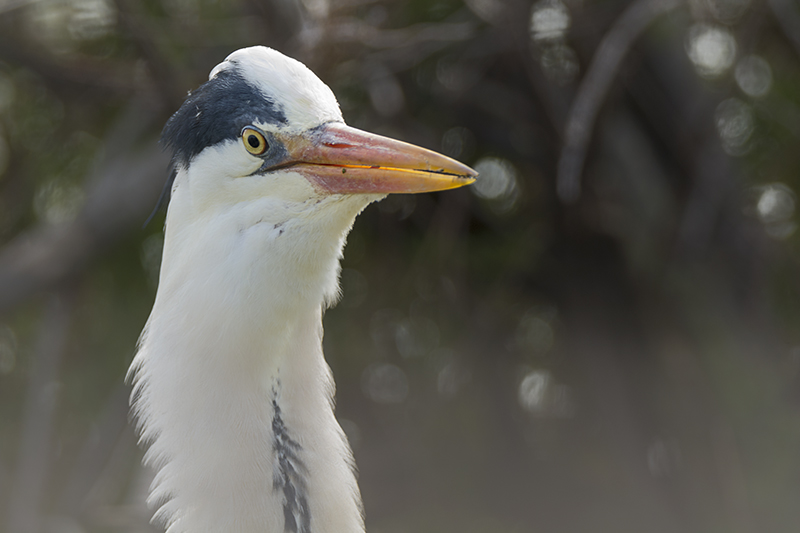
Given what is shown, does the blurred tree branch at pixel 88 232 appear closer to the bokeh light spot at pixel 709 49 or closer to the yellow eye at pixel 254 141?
the yellow eye at pixel 254 141

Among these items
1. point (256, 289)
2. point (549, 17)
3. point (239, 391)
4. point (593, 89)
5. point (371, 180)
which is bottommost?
point (239, 391)

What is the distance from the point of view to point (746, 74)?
10.9ft

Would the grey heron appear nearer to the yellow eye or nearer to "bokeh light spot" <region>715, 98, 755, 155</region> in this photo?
the yellow eye

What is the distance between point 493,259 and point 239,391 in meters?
2.58

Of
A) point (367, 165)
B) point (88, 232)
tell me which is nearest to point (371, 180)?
point (367, 165)

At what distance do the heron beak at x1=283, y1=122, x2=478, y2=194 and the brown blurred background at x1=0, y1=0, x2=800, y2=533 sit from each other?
1.37 meters

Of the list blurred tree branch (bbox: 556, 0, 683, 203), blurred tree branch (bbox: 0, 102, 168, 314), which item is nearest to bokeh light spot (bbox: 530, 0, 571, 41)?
blurred tree branch (bbox: 556, 0, 683, 203)

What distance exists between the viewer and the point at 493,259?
3734 mm

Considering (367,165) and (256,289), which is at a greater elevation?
(367,165)

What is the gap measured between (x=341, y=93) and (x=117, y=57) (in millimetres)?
1094

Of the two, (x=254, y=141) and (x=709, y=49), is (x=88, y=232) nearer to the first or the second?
(x=254, y=141)

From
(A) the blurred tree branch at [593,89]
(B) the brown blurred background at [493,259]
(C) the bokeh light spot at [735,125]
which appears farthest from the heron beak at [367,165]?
(C) the bokeh light spot at [735,125]

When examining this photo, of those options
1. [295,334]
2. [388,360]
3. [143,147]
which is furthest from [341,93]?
[295,334]

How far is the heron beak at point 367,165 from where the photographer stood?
124 cm
